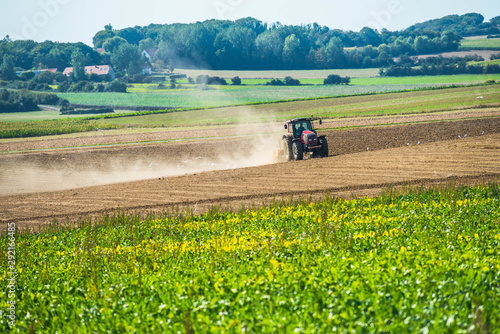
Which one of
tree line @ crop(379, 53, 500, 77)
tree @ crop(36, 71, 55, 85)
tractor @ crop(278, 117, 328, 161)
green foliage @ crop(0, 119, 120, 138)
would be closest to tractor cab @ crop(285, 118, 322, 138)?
tractor @ crop(278, 117, 328, 161)

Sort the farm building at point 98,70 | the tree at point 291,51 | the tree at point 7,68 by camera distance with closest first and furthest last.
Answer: the tree at point 7,68
the farm building at point 98,70
the tree at point 291,51

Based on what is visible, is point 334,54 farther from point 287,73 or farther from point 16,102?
point 16,102

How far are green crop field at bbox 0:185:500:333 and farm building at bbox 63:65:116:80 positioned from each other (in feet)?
351

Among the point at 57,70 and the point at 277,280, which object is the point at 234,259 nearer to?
the point at 277,280

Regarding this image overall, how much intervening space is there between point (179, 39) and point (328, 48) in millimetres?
34442

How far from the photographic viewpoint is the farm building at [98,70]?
117 m

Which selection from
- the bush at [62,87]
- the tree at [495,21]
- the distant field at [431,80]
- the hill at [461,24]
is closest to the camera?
the distant field at [431,80]

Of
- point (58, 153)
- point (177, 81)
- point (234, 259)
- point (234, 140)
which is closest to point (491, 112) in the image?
point (234, 140)

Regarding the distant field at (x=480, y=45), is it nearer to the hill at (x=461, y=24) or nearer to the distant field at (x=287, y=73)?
the distant field at (x=287, y=73)

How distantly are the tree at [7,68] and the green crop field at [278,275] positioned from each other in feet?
313

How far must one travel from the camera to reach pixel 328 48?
122 m

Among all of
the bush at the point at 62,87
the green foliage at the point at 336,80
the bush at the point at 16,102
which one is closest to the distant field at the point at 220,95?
the bush at the point at 62,87

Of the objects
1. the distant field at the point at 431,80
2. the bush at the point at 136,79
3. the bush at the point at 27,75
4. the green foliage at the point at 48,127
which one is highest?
the bush at the point at 27,75

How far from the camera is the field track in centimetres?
2136
